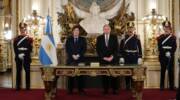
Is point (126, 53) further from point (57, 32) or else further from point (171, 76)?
point (57, 32)

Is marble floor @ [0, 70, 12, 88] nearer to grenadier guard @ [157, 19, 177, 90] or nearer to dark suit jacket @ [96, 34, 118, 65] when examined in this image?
dark suit jacket @ [96, 34, 118, 65]

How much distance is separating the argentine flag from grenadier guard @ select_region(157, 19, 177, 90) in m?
2.90

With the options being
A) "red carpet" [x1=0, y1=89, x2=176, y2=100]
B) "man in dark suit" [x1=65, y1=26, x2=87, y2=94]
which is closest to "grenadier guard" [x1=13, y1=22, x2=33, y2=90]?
"red carpet" [x1=0, y1=89, x2=176, y2=100]

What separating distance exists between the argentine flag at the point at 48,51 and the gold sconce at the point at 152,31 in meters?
3.00

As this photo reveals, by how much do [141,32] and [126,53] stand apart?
1599mm

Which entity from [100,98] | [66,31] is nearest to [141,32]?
[66,31]

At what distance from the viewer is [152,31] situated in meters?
11.6

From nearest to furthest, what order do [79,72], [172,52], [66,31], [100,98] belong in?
[79,72] → [100,98] → [172,52] → [66,31]

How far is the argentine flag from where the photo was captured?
378 inches

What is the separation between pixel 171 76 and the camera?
11195 mm

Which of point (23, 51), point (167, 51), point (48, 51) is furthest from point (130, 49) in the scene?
point (23, 51)

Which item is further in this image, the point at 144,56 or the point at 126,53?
the point at 144,56

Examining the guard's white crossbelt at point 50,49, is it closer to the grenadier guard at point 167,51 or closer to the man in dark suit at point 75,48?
the man in dark suit at point 75,48

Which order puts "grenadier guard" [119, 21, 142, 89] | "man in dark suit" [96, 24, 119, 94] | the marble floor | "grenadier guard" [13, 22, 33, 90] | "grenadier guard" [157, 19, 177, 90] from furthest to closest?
the marble floor, "grenadier guard" [13, 22, 33, 90], "grenadier guard" [157, 19, 177, 90], "grenadier guard" [119, 21, 142, 89], "man in dark suit" [96, 24, 119, 94]
